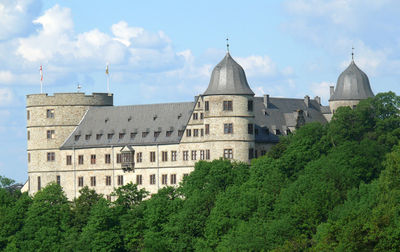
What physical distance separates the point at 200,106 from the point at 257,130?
20.5ft

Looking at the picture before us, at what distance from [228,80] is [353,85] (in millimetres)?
18267

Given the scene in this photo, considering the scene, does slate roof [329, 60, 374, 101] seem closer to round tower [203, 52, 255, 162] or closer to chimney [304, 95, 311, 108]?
chimney [304, 95, 311, 108]

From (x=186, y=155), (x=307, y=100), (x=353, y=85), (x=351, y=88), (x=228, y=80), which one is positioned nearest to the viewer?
(x=228, y=80)

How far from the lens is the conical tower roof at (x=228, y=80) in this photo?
136500 mm

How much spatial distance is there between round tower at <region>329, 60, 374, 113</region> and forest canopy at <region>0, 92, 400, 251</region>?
8116mm

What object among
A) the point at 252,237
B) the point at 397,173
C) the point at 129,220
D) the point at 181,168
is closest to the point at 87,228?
the point at 129,220

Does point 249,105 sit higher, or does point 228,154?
point 249,105

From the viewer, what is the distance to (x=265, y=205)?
122750 mm

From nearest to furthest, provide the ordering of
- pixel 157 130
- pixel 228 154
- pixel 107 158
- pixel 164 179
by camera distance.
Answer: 1. pixel 228 154
2. pixel 164 179
3. pixel 157 130
4. pixel 107 158

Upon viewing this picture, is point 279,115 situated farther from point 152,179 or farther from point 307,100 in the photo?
point 152,179

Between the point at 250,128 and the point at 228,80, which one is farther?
the point at 250,128

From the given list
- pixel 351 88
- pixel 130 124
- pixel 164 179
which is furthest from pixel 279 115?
pixel 130 124

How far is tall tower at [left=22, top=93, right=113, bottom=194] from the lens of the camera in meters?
153

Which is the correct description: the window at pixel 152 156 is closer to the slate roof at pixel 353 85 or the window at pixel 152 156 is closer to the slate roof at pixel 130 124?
the slate roof at pixel 130 124
